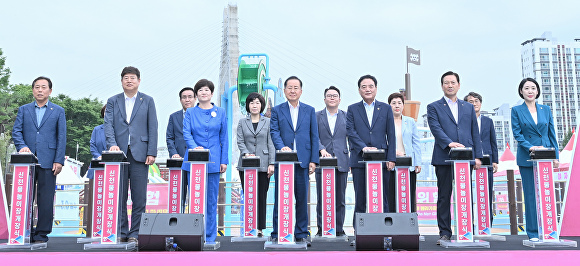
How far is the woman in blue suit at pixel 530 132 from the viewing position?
425cm

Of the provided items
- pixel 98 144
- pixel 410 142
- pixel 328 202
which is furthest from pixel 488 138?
pixel 98 144

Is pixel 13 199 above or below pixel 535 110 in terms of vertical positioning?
below

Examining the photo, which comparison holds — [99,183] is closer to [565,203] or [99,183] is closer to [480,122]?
[480,122]

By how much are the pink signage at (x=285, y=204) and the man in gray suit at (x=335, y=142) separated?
118 cm

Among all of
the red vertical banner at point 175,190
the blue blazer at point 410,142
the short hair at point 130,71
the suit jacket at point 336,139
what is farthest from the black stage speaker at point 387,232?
the red vertical banner at point 175,190

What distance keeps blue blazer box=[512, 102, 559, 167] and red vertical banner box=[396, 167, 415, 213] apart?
118cm

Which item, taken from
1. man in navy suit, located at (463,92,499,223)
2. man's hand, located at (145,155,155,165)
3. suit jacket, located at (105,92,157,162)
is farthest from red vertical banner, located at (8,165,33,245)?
man in navy suit, located at (463,92,499,223)

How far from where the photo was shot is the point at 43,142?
4.23 m

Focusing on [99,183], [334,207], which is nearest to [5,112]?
[99,183]

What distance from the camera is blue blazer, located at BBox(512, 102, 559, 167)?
4.27 m

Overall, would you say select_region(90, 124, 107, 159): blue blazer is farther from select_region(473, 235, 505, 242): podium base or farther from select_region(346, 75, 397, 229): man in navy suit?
select_region(473, 235, 505, 242): podium base

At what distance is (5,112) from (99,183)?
76.7ft

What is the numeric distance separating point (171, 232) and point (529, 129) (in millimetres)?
3181

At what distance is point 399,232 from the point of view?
3244 mm
